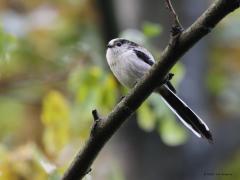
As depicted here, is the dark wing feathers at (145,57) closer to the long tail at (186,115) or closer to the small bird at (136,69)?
the small bird at (136,69)

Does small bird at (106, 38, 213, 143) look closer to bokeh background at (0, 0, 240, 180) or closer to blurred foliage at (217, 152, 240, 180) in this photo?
bokeh background at (0, 0, 240, 180)

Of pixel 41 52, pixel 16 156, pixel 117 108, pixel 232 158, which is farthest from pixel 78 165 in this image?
pixel 41 52

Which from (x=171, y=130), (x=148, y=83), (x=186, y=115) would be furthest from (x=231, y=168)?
(x=148, y=83)

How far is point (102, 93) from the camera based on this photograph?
5.05 metres

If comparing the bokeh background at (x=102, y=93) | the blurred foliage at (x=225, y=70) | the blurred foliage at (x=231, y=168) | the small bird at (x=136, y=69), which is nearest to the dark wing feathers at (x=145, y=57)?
the small bird at (x=136, y=69)

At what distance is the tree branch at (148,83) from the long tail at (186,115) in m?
0.54

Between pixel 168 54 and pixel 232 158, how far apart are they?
4.56m

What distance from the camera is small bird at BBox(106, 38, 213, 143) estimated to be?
3.91 meters

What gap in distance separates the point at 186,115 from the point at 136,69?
0.66 metres

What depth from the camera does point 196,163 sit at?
6262 millimetres

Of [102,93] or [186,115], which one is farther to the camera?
[102,93]

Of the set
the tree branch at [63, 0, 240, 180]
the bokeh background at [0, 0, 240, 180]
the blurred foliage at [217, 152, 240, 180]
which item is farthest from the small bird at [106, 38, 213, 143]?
the blurred foliage at [217, 152, 240, 180]

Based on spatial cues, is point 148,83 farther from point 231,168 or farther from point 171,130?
point 231,168

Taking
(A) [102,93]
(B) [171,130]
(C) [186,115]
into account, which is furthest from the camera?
(B) [171,130]
